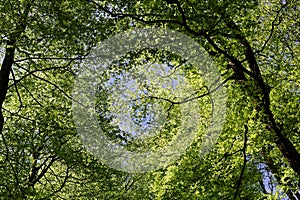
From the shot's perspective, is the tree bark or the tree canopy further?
the tree bark

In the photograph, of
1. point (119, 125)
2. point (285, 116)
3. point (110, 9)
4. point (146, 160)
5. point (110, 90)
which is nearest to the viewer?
point (110, 9)

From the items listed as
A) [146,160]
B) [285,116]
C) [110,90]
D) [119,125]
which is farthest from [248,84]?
[146,160]

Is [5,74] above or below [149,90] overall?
below

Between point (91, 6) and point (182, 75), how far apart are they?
17.3 feet

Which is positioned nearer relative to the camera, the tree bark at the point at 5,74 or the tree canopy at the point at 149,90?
the tree canopy at the point at 149,90

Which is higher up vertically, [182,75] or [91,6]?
[182,75]

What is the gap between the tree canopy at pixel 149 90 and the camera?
10.1 m

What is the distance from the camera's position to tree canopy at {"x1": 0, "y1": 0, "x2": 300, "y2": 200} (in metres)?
10.1

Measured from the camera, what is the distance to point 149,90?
1327 centimetres

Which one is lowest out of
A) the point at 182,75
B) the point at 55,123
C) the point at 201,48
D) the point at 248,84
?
the point at 248,84

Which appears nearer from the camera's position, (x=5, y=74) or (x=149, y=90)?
(x=5, y=74)

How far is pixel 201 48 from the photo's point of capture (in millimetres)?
10633

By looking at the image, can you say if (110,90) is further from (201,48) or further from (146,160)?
(146,160)

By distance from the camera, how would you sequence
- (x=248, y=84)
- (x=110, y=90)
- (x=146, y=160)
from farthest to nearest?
(x=146, y=160)
(x=110, y=90)
(x=248, y=84)
